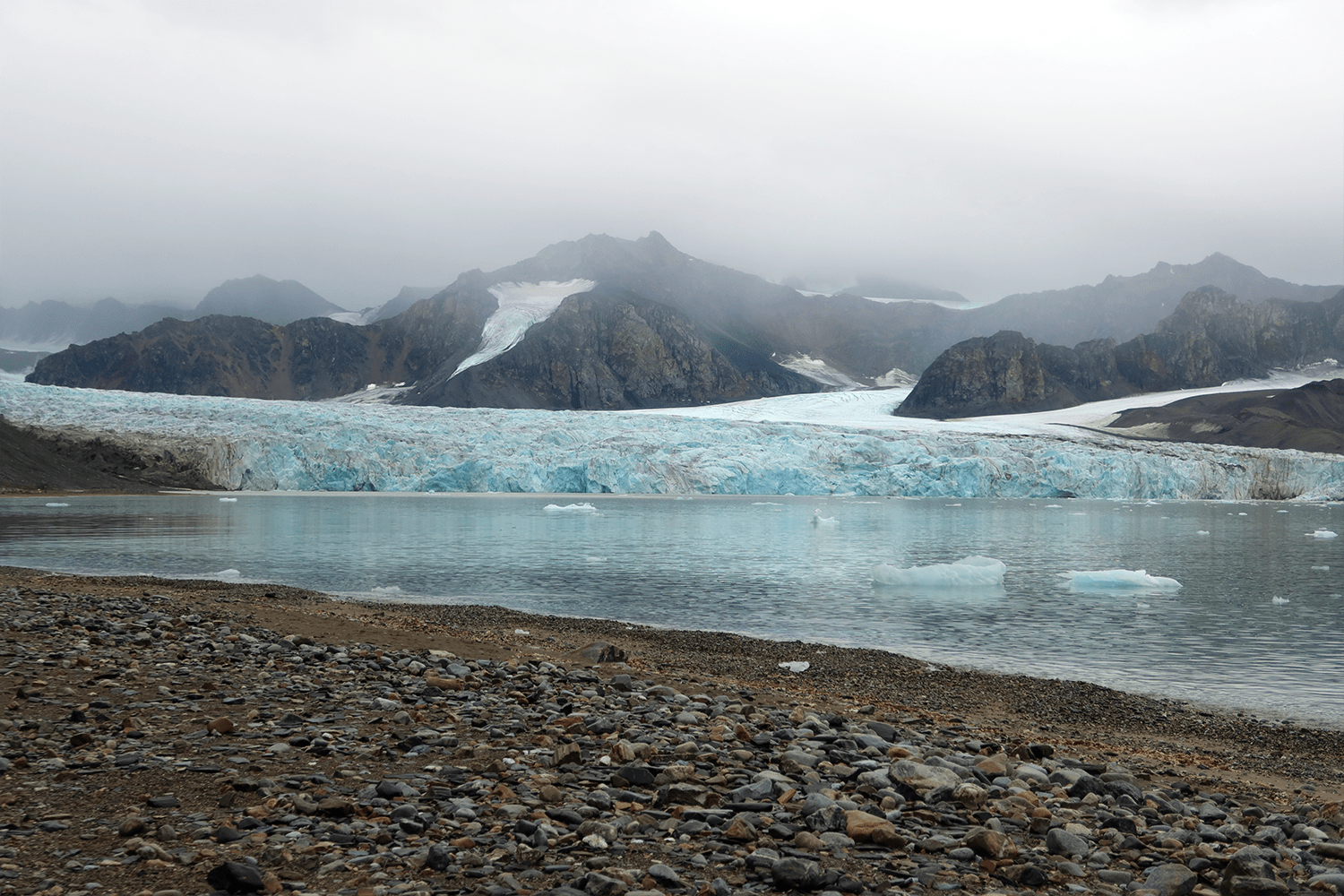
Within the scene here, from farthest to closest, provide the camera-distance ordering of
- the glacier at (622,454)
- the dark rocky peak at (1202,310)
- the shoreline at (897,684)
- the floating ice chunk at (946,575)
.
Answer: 1. the dark rocky peak at (1202,310)
2. the glacier at (622,454)
3. the floating ice chunk at (946,575)
4. the shoreline at (897,684)

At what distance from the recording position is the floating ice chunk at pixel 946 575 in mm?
17781

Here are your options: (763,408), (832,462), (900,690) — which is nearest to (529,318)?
(763,408)

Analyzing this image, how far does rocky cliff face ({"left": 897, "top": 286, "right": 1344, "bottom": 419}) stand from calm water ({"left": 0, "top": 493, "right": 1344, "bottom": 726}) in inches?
3328

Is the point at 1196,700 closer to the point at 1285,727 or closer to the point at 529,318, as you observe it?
the point at 1285,727

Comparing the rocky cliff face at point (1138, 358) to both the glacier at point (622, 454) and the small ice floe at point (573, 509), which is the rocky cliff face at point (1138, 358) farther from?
the small ice floe at point (573, 509)

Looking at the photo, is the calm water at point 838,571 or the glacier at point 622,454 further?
the glacier at point 622,454

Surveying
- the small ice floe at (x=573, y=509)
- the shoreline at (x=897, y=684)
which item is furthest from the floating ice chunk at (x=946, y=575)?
the small ice floe at (x=573, y=509)

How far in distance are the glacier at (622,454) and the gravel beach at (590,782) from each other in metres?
47.9

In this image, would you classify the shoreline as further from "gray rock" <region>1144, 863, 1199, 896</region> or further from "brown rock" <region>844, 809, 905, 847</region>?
"brown rock" <region>844, 809, 905, 847</region>

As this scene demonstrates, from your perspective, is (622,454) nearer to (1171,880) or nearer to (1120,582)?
(1120,582)

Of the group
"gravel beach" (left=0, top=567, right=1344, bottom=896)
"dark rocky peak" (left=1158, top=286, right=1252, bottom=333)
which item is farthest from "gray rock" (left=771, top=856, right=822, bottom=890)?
"dark rocky peak" (left=1158, top=286, right=1252, bottom=333)

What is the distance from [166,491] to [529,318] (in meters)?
151

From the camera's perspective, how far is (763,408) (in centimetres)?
9388

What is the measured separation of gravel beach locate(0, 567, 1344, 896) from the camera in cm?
333
